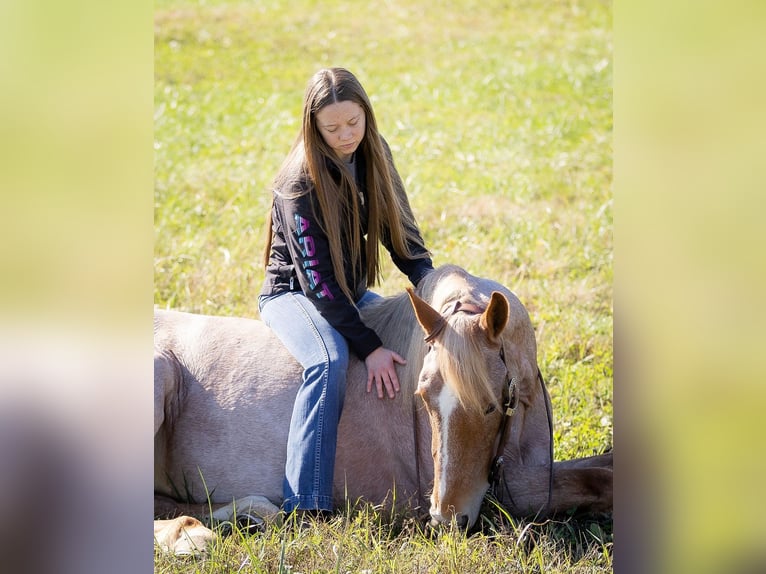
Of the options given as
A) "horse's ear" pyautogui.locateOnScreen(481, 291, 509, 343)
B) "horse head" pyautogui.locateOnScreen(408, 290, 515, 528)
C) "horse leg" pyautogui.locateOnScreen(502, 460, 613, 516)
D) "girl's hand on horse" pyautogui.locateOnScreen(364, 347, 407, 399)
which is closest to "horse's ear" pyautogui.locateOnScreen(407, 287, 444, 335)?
"horse head" pyautogui.locateOnScreen(408, 290, 515, 528)

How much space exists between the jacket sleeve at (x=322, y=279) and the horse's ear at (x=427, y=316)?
0.46m

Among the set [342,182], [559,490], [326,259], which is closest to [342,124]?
[342,182]

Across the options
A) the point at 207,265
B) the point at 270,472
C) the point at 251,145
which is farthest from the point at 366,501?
the point at 251,145

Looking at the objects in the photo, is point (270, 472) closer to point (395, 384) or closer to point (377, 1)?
point (395, 384)

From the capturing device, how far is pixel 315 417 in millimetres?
3445

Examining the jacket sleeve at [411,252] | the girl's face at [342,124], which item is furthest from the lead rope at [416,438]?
the girl's face at [342,124]

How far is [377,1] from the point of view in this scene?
1443 centimetres

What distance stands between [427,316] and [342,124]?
0.93 metres

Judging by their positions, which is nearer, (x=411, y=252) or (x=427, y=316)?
(x=427, y=316)

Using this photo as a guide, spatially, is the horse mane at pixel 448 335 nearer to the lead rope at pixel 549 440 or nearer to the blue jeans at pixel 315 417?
the blue jeans at pixel 315 417

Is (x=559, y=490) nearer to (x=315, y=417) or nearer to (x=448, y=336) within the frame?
(x=448, y=336)

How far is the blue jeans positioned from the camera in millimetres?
3432

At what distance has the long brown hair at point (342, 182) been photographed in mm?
3547
